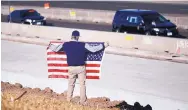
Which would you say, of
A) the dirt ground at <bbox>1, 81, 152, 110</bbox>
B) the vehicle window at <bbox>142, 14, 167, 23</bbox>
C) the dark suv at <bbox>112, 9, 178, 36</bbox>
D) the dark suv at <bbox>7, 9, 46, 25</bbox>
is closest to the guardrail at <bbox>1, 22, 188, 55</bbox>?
the dark suv at <bbox>112, 9, 178, 36</bbox>

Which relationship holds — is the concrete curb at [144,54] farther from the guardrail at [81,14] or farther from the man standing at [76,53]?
the guardrail at [81,14]

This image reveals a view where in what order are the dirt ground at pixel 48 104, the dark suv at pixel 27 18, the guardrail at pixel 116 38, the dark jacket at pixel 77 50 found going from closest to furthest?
the dirt ground at pixel 48 104 → the dark jacket at pixel 77 50 → the guardrail at pixel 116 38 → the dark suv at pixel 27 18

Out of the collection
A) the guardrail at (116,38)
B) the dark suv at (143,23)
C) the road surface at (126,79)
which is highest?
the dark suv at (143,23)

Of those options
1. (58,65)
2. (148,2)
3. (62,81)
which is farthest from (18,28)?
(148,2)

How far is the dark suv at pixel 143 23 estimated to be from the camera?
77.8 ft

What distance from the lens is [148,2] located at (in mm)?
53812

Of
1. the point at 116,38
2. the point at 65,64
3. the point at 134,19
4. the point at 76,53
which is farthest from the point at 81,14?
the point at 76,53

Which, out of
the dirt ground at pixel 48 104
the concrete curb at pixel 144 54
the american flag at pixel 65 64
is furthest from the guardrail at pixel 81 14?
the american flag at pixel 65 64

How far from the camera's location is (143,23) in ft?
77.8

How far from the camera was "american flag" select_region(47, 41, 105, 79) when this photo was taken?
9.30 m

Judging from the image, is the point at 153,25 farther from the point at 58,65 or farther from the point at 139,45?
the point at 58,65

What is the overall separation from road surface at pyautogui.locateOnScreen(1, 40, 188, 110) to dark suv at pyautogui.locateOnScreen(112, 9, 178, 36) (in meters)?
6.40

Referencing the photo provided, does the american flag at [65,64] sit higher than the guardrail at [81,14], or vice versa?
the american flag at [65,64]

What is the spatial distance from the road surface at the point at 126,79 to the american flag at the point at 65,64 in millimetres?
1732
